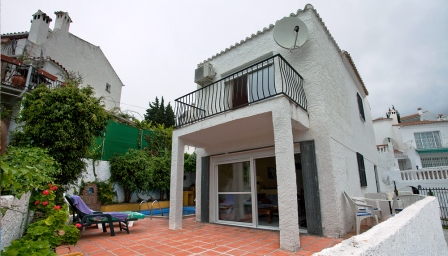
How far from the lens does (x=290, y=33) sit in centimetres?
646

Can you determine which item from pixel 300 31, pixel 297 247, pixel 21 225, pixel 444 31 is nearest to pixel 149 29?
pixel 300 31

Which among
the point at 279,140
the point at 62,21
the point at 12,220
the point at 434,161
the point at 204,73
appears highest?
the point at 62,21

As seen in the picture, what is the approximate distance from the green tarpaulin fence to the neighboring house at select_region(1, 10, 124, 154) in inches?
128

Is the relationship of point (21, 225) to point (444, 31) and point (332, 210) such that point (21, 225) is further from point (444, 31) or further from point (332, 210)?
point (444, 31)

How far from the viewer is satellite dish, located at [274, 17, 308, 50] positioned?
6.31 metres

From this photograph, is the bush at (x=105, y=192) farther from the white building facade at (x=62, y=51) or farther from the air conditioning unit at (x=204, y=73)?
the white building facade at (x=62, y=51)

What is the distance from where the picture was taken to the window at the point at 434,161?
76.3 ft

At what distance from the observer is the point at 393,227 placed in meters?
2.40

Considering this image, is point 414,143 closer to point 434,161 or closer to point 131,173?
point 434,161

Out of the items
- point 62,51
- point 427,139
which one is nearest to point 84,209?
point 62,51

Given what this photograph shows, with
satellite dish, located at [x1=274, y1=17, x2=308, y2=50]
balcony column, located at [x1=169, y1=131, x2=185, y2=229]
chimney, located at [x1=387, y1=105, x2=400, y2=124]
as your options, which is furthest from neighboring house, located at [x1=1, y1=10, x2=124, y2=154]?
A: chimney, located at [x1=387, y1=105, x2=400, y2=124]

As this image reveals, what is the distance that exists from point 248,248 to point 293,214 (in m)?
1.12

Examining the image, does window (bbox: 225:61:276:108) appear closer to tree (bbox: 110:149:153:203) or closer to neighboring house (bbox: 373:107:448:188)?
tree (bbox: 110:149:153:203)

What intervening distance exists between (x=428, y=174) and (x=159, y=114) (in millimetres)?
24252
